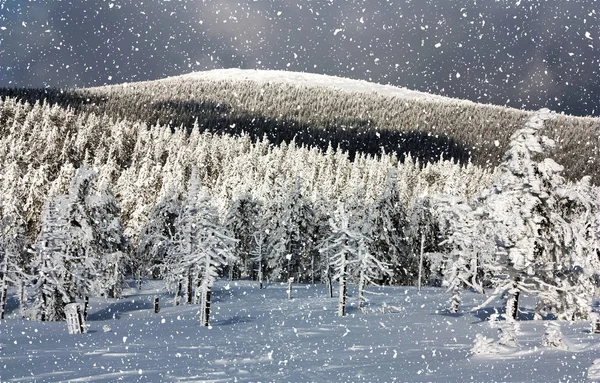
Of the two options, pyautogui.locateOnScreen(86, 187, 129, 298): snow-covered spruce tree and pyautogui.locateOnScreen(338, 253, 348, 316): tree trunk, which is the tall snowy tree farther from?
pyautogui.locateOnScreen(338, 253, 348, 316): tree trunk

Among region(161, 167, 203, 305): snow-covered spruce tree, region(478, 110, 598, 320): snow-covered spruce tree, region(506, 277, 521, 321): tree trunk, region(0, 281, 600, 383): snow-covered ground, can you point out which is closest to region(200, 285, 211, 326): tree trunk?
region(0, 281, 600, 383): snow-covered ground

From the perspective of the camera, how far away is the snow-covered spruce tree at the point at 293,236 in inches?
2416

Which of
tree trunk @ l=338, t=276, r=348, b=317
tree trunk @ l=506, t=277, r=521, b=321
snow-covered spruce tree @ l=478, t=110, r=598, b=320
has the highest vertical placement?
snow-covered spruce tree @ l=478, t=110, r=598, b=320

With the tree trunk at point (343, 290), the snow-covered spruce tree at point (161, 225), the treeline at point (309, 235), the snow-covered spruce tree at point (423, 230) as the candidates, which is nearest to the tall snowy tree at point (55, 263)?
the treeline at point (309, 235)

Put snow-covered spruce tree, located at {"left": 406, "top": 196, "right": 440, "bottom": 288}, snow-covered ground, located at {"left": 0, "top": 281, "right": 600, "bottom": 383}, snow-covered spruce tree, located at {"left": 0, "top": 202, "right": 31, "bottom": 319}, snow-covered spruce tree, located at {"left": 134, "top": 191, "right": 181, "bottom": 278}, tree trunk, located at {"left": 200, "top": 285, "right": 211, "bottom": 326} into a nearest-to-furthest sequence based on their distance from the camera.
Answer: snow-covered ground, located at {"left": 0, "top": 281, "right": 600, "bottom": 383}, tree trunk, located at {"left": 200, "top": 285, "right": 211, "bottom": 326}, snow-covered spruce tree, located at {"left": 0, "top": 202, "right": 31, "bottom": 319}, snow-covered spruce tree, located at {"left": 134, "top": 191, "right": 181, "bottom": 278}, snow-covered spruce tree, located at {"left": 406, "top": 196, "right": 440, "bottom": 288}

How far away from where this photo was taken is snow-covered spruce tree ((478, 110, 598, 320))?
70.5ft

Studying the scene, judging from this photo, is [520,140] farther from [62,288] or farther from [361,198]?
[361,198]

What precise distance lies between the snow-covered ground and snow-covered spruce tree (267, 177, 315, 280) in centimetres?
2072

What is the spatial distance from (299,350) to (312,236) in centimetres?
4120

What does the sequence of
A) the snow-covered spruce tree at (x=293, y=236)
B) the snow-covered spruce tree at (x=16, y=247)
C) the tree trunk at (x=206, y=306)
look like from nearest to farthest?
the tree trunk at (x=206, y=306) < the snow-covered spruce tree at (x=16, y=247) < the snow-covered spruce tree at (x=293, y=236)

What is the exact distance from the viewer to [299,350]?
73.4ft

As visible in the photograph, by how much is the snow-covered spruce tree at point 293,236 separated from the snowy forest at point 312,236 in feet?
0.52

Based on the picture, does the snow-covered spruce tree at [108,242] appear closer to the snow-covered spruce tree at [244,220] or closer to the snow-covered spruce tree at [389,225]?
the snow-covered spruce tree at [244,220]

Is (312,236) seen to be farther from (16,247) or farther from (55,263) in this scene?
(16,247)
